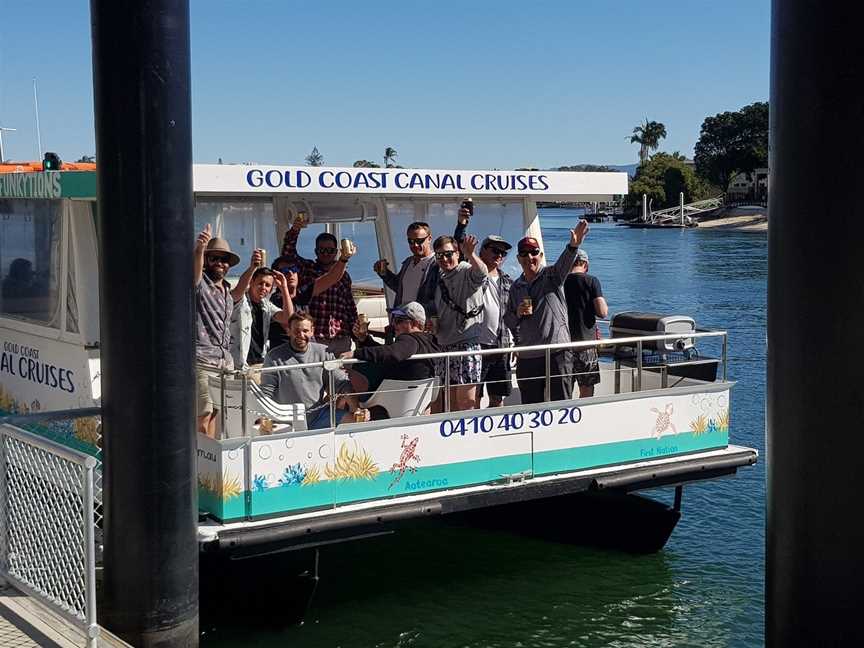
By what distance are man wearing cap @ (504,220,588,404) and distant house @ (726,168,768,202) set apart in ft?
395

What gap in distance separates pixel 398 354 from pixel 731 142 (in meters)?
137

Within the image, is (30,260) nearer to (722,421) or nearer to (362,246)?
(362,246)

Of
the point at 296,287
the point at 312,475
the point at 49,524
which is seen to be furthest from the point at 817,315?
the point at 296,287

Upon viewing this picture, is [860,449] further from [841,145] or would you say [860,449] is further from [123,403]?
[123,403]

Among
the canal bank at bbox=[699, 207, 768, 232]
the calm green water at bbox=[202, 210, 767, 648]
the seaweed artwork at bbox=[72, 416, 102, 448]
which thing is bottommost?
the calm green water at bbox=[202, 210, 767, 648]

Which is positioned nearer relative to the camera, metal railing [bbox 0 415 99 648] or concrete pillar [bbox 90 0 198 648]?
concrete pillar [bbox 90 0 198 648]

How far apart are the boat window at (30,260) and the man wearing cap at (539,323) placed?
328 centimetres

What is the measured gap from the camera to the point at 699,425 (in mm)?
8648

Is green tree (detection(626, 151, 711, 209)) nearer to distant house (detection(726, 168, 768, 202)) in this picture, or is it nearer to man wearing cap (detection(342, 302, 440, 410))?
distant house (detection(726, 168, 768, 202))

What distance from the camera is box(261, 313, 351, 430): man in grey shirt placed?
707 cm

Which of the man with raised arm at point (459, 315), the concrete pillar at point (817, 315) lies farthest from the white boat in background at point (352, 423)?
the concrete pillar at point (817, 315)

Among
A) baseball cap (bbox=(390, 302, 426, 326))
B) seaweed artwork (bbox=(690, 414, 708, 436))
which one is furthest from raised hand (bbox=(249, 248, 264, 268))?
seaweed artwork (bbox=(690, 414, 708, 436))

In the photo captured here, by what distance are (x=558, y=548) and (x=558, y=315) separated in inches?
111

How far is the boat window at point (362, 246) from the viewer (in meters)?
9.70
